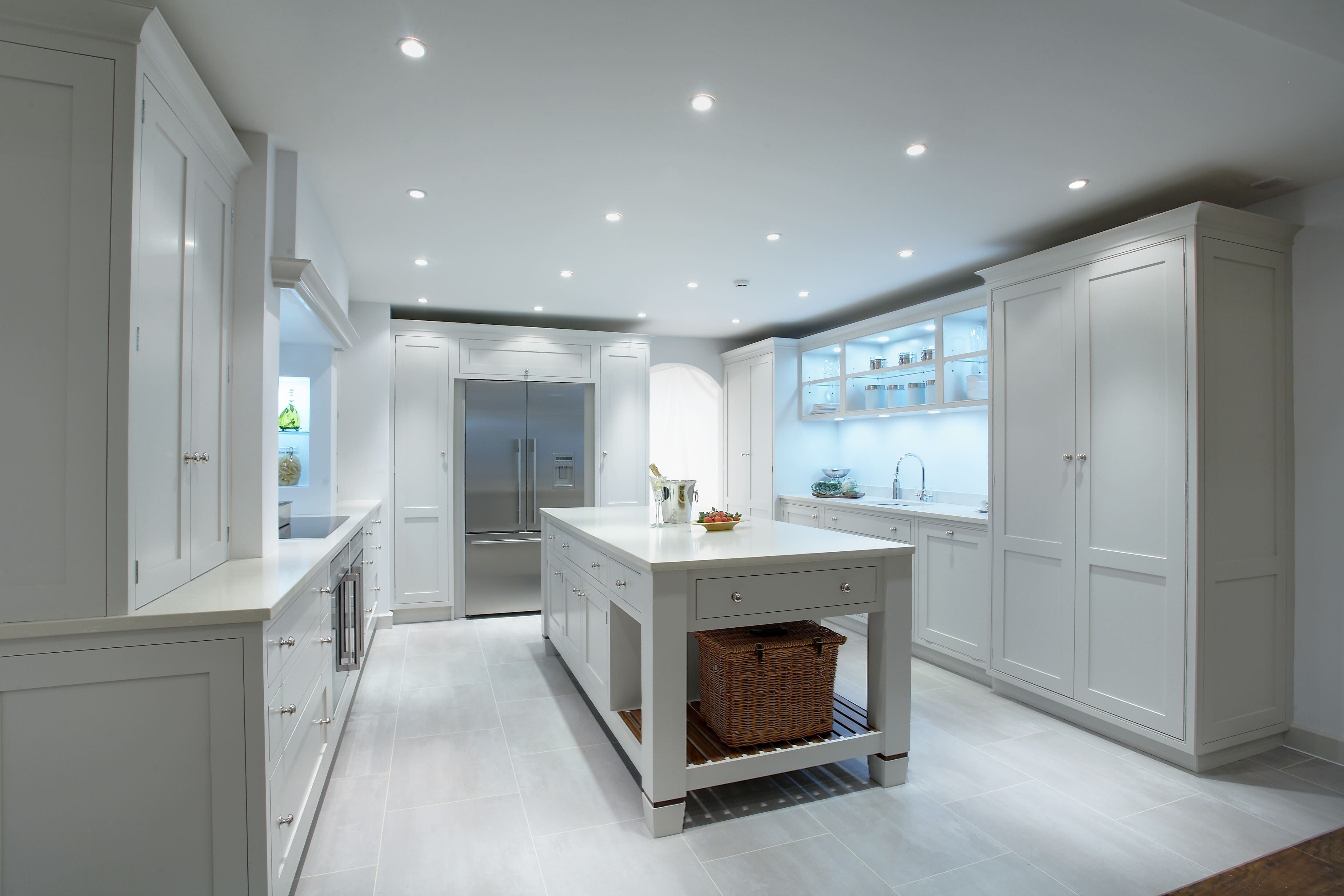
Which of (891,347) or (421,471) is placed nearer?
(891,347)

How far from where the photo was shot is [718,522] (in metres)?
2.97

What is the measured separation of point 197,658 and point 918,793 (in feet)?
7.60

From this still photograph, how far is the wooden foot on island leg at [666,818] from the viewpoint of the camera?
7.04ft

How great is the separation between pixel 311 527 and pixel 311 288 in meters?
1.22

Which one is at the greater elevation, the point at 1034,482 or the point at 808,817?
the point at 1034,482

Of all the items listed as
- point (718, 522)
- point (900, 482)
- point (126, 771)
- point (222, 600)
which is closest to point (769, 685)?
point (718, 522)

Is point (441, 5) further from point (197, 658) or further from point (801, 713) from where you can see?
point (801, 713)

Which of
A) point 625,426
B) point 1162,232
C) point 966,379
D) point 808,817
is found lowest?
point 808,817

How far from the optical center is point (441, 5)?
1.68m

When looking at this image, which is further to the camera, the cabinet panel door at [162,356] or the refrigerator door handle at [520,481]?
the refrigerator door handle at [520,481]

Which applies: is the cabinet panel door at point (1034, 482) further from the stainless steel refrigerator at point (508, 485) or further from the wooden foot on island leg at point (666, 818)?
the stainless steel refrigerator at point (508, 485)

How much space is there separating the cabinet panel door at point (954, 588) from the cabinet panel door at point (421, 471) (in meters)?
3.41

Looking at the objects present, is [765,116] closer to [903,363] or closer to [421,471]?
[903,363]

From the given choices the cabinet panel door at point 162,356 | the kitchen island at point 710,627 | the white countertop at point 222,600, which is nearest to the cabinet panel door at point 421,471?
the kitchen island at point 710,627
